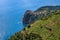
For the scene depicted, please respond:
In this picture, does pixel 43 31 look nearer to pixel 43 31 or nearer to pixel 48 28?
pixel 43 31

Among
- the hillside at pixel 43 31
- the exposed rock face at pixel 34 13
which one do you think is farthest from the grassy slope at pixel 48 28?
the exposed rock face at pixel 34 13

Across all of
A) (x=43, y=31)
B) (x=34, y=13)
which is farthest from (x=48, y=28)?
(x=34, y=13)

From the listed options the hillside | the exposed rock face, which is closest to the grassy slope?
the hillside

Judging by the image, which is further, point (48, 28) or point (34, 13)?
point (34, 13)

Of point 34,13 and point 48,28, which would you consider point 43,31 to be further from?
point 34,13

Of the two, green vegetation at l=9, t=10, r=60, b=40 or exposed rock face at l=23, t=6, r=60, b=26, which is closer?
green vegetation at l=9, t=10, r=60, b=40

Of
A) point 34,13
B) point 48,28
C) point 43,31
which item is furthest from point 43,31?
point 34,13

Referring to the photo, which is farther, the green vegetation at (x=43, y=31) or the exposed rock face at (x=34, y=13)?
the exposed rock face at (x=34, y=13)

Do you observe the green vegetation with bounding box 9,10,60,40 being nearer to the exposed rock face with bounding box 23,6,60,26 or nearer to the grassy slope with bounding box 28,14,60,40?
the grassy slope with bounding box 28,14,60,40

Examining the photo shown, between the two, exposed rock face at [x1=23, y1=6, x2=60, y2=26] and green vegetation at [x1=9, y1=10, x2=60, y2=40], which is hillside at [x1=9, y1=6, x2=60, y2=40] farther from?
exposed rock face at [x1=23, y1=6, x2=60, y2=26]

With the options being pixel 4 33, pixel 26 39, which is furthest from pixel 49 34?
pixel 4 33

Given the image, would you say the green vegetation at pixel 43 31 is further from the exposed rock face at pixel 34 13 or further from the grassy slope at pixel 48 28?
the exposed rock face at pixel 34 13
